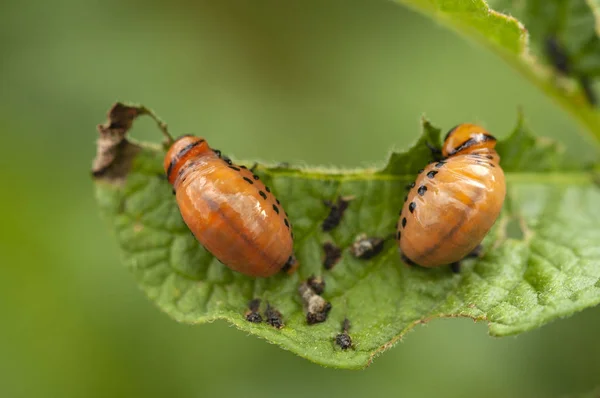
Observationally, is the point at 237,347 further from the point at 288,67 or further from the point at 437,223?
the point at 288,67

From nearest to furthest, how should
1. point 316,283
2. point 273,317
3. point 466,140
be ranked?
1. point 273,317
2. point 316,283
3. point 466,140

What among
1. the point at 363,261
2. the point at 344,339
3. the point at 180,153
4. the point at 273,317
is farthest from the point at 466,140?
the point at 180,153

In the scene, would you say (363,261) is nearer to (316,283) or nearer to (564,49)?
(316,283)

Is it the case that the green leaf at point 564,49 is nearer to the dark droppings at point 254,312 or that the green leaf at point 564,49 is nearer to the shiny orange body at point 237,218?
the shiny orange body at point 237,218

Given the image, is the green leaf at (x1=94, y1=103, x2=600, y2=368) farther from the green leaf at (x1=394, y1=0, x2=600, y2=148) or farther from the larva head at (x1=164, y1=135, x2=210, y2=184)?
the green leaf at (x1=394, y1=0, x2=600, y2=148)

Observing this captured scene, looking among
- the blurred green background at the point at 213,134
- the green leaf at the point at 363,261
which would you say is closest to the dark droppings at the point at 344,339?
the green leaf at the point at 363,261
